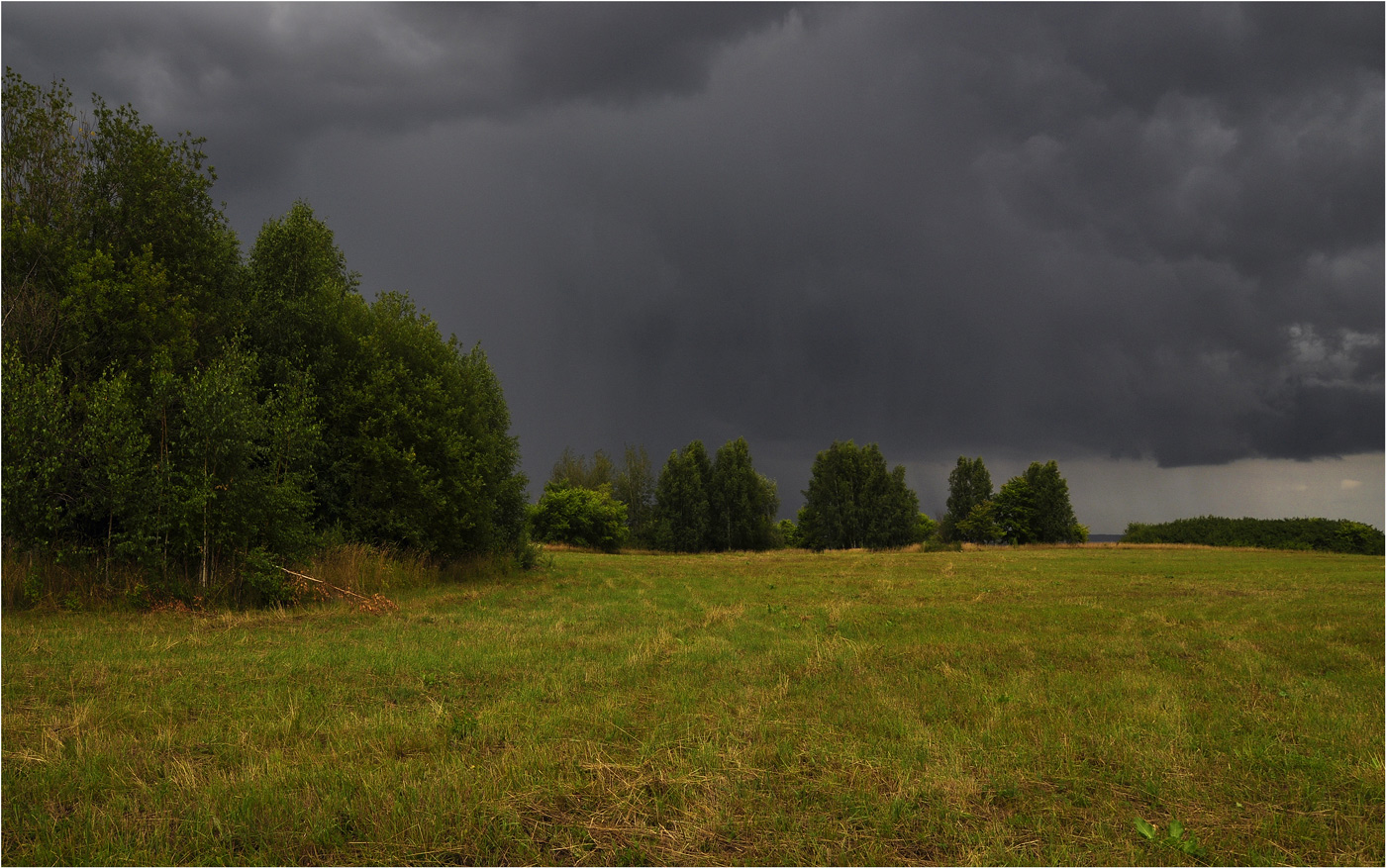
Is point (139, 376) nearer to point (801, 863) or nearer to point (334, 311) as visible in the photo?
point (334, 311)

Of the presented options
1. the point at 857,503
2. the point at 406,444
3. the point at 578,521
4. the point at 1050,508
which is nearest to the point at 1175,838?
the point at 406,444

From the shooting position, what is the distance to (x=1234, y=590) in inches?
1077

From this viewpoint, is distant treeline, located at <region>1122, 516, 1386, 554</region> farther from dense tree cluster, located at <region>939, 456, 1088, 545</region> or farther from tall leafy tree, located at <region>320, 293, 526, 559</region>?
tall leafy tree, located at <region>320, 293, 526, 559</region>

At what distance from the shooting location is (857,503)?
320 feet

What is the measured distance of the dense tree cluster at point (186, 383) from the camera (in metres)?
17.8

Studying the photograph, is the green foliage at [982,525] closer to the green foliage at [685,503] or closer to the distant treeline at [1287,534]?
the distant treeline at [1287,534]

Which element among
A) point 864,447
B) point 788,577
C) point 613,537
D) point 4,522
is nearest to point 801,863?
point 4,522

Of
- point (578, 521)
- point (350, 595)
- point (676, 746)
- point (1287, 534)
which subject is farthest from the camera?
point (1287, 534)

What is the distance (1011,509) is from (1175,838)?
109319 mm

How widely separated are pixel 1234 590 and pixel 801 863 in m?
30.9

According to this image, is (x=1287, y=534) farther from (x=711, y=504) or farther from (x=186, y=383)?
(x=186, y=383)

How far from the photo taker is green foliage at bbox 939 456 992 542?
11006 cm

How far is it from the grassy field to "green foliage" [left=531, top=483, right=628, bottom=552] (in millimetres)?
72103

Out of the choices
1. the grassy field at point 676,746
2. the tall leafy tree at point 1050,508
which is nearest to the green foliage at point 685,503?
the tall leafy tree at point 1050,508
